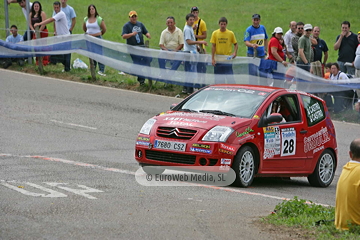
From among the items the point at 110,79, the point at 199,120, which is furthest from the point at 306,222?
the point at 110,79

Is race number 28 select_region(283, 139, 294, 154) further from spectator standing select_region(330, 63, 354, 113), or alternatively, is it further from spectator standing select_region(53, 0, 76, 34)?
spectator standing select_region(53, 0, 76, 34)

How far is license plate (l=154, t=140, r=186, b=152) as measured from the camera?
32.4 feet

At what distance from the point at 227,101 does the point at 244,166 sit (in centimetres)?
140

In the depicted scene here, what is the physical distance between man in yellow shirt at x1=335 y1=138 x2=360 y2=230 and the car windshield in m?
3.68

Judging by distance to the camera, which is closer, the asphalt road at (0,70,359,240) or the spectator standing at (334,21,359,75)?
the asphalt road at (0,70,359,240)

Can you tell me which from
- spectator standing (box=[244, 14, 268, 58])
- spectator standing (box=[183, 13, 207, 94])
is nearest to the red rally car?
spectator standing (box=[244, 14, 268, 58])

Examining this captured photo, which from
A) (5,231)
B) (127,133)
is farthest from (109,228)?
(127,133)

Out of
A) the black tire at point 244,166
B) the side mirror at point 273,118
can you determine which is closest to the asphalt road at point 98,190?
the black tire at point 244,166

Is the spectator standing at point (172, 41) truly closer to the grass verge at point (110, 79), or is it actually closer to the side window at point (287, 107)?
the grass verge at point (110, 79)

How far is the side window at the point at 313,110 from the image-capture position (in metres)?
11.7

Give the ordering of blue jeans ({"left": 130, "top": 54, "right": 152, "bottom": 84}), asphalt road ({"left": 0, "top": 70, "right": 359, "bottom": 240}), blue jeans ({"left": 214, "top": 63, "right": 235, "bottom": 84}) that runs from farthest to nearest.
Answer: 1. blue jeans ({"left": 130, "top": 54, "right": 152, "bottom": 84})
2. blue jeans ({"left": 214, "top": 63, "right": 235, "bottom": 84})
3. asphalt road ({"left": 0, "top": 70, "right": 359, "bottom": 240})

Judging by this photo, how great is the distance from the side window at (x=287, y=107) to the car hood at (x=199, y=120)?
1.10 meters

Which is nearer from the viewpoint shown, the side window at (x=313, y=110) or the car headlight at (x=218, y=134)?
the car headlight at (x=218, y=134)

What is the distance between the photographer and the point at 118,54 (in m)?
20.4
